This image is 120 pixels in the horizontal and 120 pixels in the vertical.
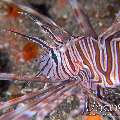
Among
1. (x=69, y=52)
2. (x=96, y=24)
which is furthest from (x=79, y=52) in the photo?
(x=96, y=24)

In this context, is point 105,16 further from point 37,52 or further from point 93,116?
point 93,116

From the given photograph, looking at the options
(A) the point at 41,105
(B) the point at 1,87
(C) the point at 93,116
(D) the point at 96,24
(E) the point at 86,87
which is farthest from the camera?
(D) the point at 96,24

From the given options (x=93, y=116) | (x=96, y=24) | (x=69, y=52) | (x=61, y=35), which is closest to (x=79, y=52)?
(x=69, y=52)

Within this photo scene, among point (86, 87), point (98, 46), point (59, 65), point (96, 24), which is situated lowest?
point (86, 87)

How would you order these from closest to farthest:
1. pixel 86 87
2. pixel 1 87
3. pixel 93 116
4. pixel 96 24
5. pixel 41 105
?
pixel 41 105, pixel 86 87, pixel 93 116, pixel 1 87, pixel 96 24

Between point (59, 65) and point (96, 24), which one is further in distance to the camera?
point (96, 24)

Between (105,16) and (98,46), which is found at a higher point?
(105,16)
